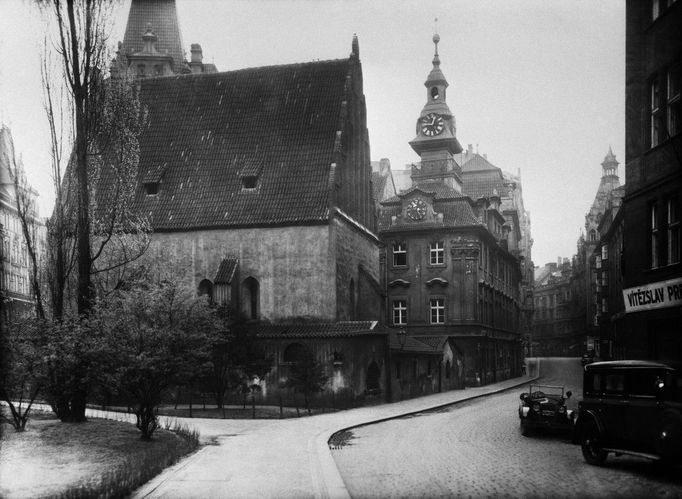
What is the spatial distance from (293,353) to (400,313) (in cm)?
2187

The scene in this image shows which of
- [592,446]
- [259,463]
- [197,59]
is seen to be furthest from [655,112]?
[197,59]

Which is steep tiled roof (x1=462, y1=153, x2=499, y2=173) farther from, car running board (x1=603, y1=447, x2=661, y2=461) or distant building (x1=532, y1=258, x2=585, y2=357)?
car running board (x1=603, y1=447, x2=661, y2=461)

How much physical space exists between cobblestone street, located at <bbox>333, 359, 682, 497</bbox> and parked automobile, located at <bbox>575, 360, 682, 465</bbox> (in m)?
0.53

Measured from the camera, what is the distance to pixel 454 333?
5438 cm

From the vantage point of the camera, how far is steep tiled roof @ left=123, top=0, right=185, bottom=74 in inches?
2763

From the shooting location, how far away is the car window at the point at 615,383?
49.9ft

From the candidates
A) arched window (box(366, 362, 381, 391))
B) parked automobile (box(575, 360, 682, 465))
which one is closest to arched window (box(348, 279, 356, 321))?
arched window (box(366, 362, 381, 391))

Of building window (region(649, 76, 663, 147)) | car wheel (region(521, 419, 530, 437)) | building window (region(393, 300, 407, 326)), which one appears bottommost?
car wheel (region(521, 419, 530, 437))

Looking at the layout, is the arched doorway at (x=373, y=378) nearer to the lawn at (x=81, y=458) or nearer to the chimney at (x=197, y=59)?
the lawn at (x=81, y=458)

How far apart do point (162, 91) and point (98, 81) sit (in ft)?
65.2

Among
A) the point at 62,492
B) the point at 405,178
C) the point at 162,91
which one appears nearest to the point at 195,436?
the point at 62,492

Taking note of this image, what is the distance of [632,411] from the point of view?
14.5m

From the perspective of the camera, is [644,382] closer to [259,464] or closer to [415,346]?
[259,464]

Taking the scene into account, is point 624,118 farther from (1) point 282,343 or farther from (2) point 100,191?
(2) point 100,191
